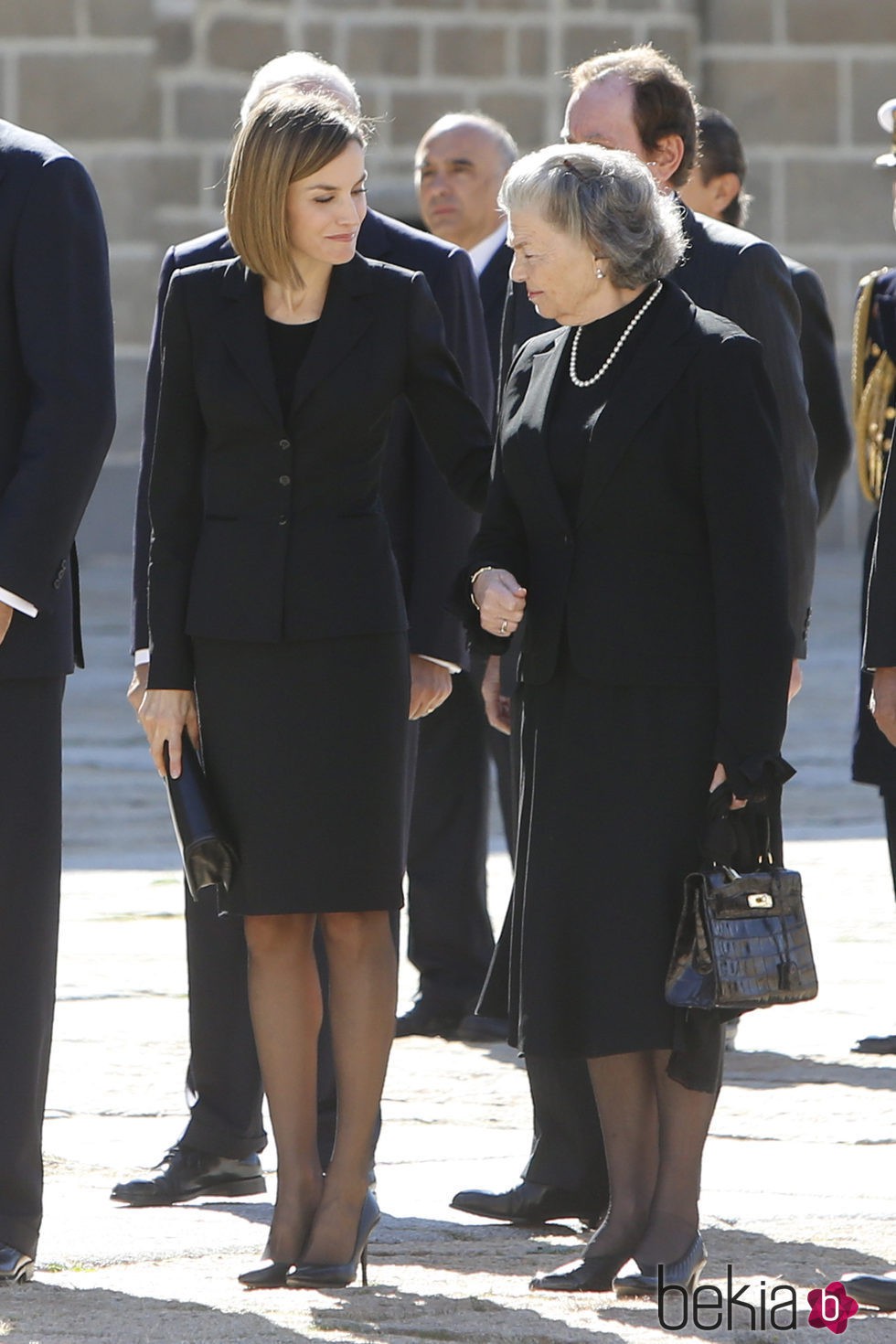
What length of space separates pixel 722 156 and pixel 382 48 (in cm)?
898

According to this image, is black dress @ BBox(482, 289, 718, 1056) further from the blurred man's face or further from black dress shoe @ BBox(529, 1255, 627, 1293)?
the blurred man's face

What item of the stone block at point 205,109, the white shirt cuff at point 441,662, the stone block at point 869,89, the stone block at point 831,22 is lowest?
the white shirt cuff at point 441,662

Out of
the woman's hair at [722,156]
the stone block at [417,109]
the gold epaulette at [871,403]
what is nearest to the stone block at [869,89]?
the stone block at [417,109]

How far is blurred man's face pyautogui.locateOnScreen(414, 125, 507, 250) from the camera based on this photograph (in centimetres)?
597

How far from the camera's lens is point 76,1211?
382 cm

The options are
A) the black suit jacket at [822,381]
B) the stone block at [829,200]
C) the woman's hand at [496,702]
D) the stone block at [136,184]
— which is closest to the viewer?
the woman's hand at [496,702]

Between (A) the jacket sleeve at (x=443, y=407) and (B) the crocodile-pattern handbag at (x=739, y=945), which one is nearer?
(B) the crocodile-pattern handbag at (x=739, y=945)

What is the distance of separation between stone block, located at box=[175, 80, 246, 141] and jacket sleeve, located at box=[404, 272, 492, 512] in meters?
10.5

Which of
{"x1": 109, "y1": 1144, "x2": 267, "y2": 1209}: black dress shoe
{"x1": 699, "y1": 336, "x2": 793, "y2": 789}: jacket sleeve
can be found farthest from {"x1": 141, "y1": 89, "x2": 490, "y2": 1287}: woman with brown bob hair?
{"x1": 109, "y1": 1144, "x2": 267, "y2": 1209}: black dress shoe

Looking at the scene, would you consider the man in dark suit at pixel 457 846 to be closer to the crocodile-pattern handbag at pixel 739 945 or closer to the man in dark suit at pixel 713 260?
the man in dark suit at pixel 713 260

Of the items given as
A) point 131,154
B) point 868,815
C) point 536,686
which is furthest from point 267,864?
point 131,154

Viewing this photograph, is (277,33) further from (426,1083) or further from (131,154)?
(426,1083)

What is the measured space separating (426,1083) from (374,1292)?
1.44 metres

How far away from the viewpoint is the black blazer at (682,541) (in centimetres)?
326
